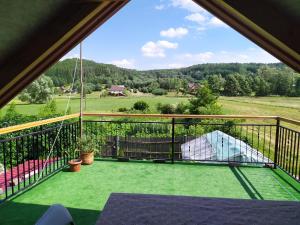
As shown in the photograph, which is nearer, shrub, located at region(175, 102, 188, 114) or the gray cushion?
the gray cushion

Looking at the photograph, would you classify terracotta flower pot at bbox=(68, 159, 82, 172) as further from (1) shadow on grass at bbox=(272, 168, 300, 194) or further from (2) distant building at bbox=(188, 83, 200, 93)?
(2) distant building at bbox=(188, 83, 200, 93)

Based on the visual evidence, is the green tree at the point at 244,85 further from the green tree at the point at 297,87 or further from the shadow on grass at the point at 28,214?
the shadow on grass at the point at 28,214

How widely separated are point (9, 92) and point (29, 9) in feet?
5.26

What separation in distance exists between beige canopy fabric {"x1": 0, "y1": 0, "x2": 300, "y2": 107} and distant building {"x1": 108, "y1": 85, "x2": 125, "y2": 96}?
61.7 ft

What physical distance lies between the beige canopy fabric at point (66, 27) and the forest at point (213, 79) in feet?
44.1

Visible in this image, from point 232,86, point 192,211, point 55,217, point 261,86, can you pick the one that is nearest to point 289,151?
point 192,211

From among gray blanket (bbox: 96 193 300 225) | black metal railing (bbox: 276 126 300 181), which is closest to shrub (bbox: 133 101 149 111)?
black metal railing (bbox: 276 126 300 181)

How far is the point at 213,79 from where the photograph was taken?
22.2 meters

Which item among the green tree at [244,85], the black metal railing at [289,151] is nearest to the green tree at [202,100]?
the green tree at [244,85]

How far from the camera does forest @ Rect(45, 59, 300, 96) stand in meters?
18.7

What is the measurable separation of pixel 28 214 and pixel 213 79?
20.6 metres

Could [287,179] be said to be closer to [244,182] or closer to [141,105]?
[244,182]

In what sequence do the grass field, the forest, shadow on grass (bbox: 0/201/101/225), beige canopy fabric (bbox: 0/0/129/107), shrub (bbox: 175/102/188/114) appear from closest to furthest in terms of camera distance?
beige canopy fabric (bbox: 0/0/129/107)
shadow on grass (bbox: 0/201/101/225)
the forest
the grass field
shrub (bbox: 175/102/188/114)

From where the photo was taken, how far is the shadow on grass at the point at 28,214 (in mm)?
3011
